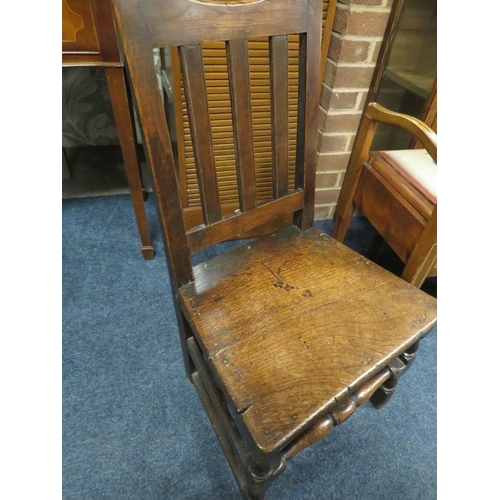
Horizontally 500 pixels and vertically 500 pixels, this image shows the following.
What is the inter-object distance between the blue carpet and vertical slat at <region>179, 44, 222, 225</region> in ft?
2.02

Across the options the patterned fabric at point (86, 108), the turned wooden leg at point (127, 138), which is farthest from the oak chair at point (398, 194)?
the patterned fabric at point (86, 108)

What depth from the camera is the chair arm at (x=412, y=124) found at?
0.71 metres

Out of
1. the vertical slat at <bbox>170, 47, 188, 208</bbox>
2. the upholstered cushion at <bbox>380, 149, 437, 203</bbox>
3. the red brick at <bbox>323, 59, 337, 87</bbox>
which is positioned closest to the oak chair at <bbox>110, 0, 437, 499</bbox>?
the upholstered cushion at <bbox>380, 149, 437, 203</bbox>

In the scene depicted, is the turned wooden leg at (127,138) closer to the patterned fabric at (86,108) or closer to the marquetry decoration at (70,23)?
the marquetry decoration at (70,23)

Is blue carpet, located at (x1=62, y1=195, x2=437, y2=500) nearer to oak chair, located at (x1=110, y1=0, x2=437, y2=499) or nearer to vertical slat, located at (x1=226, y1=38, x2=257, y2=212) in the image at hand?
oak chair, located at (x1=110, y1=0, x2=437, y2=499)

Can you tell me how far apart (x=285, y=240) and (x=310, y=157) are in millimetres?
213

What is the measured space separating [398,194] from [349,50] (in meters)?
0.53

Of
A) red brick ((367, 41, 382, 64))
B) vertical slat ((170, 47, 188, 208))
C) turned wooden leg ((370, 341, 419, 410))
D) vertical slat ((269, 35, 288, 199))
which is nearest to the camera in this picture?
vertical slat ((269, 35, 288, 199))

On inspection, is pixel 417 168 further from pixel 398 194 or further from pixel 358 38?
pixel 358 38

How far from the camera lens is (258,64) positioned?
1.09m

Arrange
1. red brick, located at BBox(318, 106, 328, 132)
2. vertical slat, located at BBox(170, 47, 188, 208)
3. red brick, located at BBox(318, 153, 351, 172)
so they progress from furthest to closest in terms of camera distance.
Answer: red brick, located at BBox(318, 153, 351, 172), red brick, located at BBox(318, 106, 328, 132), vertical slat, located at BBox(170, 47, 188, 208)

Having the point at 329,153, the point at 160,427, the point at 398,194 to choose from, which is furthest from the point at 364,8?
the point at 160,427

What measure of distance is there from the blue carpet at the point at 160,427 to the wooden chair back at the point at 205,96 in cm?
48

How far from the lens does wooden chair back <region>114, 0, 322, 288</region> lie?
1.77ft
